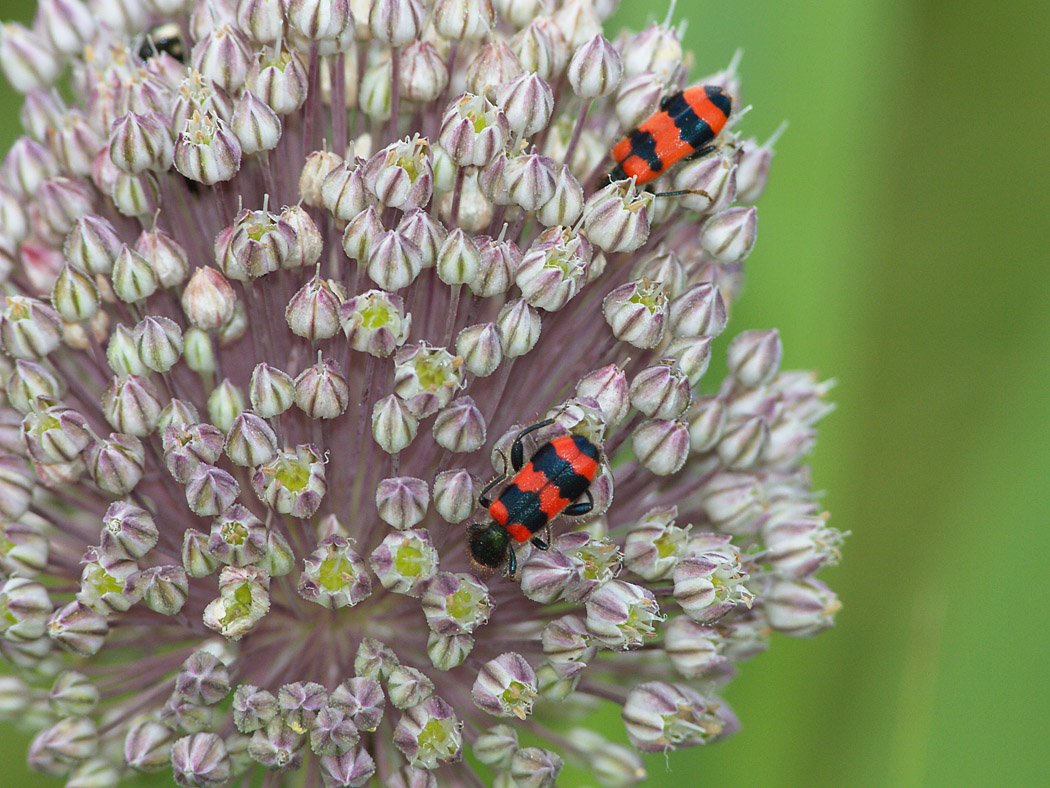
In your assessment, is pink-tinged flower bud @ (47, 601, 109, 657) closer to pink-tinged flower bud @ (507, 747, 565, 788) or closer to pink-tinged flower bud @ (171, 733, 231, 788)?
pink-tinged flower bud @ (171, 733, 231, 788)

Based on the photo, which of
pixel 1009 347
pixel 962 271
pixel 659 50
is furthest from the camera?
pixel 962 271

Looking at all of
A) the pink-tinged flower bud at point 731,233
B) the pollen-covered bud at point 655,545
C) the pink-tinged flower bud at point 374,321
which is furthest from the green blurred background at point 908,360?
the pink-tinged flower bud at point 374,321

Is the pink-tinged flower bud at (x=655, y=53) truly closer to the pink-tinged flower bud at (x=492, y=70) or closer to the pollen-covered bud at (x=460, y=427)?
the pink-tinged flower bud at (x=492, y=70)

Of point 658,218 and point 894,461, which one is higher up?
point 894,461

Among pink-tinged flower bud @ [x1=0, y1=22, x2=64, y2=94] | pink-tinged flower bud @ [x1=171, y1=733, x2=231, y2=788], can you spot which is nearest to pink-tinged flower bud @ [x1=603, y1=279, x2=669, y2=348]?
pink-tinged flower bud @ [x1=171, y1=733, x2=231, y2=788]

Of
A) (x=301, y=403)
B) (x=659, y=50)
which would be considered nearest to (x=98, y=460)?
(x=301, y=403)

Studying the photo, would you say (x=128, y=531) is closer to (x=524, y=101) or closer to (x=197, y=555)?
(x=197, y=555)

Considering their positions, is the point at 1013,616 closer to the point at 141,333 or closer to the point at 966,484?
the point at 966,484
